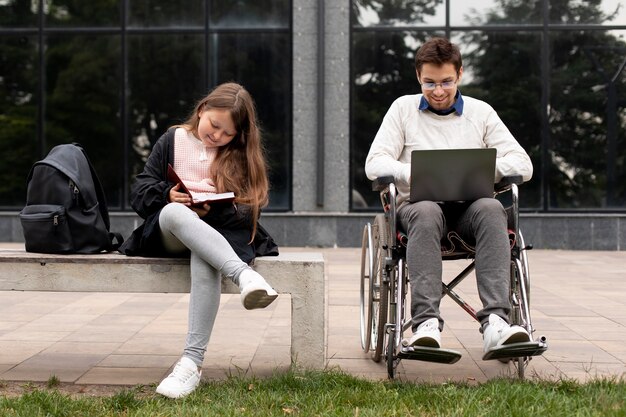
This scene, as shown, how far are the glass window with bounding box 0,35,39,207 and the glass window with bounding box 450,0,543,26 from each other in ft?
20.0

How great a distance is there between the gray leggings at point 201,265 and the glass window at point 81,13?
9591 millimetres

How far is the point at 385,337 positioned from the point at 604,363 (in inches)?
44.2

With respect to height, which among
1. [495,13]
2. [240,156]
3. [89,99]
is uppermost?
[495,13]

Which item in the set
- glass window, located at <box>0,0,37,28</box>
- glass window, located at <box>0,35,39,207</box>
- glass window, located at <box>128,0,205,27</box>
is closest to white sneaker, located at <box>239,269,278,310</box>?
glass window, located at <box>128,0,205,27</box>

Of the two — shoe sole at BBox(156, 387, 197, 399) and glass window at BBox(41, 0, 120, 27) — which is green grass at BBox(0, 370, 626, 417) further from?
glass window at BBox(41, 0, 120, 27)

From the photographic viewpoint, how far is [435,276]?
154 inches

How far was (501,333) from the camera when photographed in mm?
3666

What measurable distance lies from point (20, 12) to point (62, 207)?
9785 millimetres

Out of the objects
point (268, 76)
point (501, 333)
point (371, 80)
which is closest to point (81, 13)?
point (268, 76)

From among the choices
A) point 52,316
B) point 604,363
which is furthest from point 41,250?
point 604,363

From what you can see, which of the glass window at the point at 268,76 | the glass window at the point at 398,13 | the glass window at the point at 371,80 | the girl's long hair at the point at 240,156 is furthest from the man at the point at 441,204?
the glass window at the point at 398,13

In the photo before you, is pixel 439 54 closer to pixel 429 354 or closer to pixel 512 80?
A: pixel 429 354

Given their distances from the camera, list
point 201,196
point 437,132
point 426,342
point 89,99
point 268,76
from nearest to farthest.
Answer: point 426,342 < point 201,196 < point 437,132 < point 268,76 < point 89,99

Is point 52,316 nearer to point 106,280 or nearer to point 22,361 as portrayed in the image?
point 22,361
